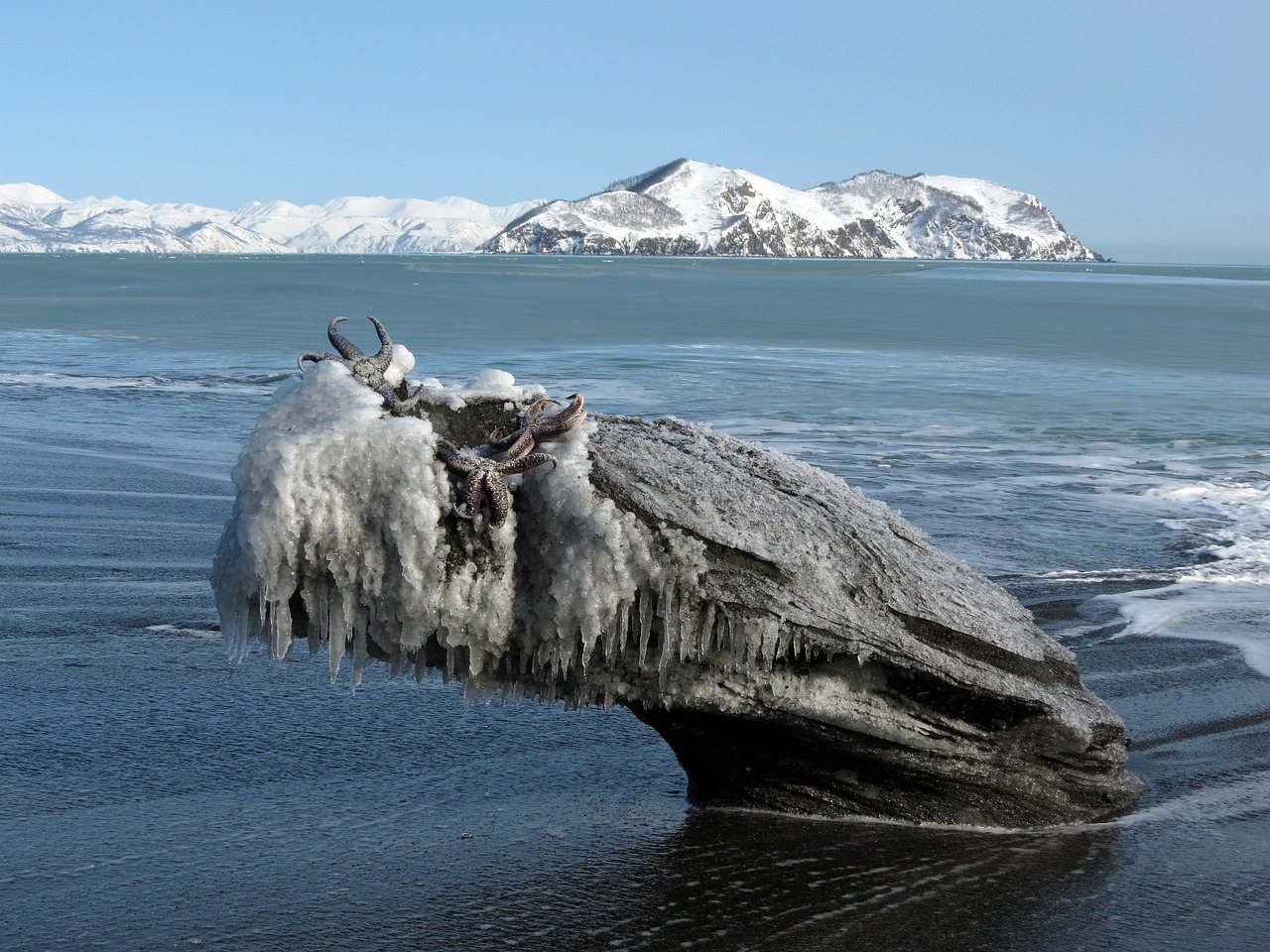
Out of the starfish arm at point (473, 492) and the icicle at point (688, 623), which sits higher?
the starfish arm at point (473, 492)

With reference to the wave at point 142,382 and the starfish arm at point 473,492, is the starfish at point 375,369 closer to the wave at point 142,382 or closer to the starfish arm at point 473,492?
the starfish arm at point 473,492

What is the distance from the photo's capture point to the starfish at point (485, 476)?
5.30m

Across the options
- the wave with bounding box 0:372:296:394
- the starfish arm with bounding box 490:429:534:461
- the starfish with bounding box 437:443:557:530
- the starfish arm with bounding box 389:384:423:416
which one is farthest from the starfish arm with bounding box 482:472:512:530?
the wave with bounding box 0:372:296:394

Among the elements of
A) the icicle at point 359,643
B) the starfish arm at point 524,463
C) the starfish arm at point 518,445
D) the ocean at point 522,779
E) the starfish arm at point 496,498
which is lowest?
the ocean at point 522,779

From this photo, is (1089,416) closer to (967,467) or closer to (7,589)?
(967,467)

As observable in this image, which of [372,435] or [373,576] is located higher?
[372,435]

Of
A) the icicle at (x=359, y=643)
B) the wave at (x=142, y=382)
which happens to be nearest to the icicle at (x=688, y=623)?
the icicle at (x=359, y=643)

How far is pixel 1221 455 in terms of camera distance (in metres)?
18.6

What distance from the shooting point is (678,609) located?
5457 millimetres

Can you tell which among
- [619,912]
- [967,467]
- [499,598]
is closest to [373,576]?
[499,598]

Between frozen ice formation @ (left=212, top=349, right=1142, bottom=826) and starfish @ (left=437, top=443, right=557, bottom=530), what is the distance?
72 mm

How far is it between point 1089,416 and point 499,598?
19.7 m

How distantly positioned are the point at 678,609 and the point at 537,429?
1017 mm

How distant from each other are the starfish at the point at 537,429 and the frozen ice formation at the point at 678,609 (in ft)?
0.24
